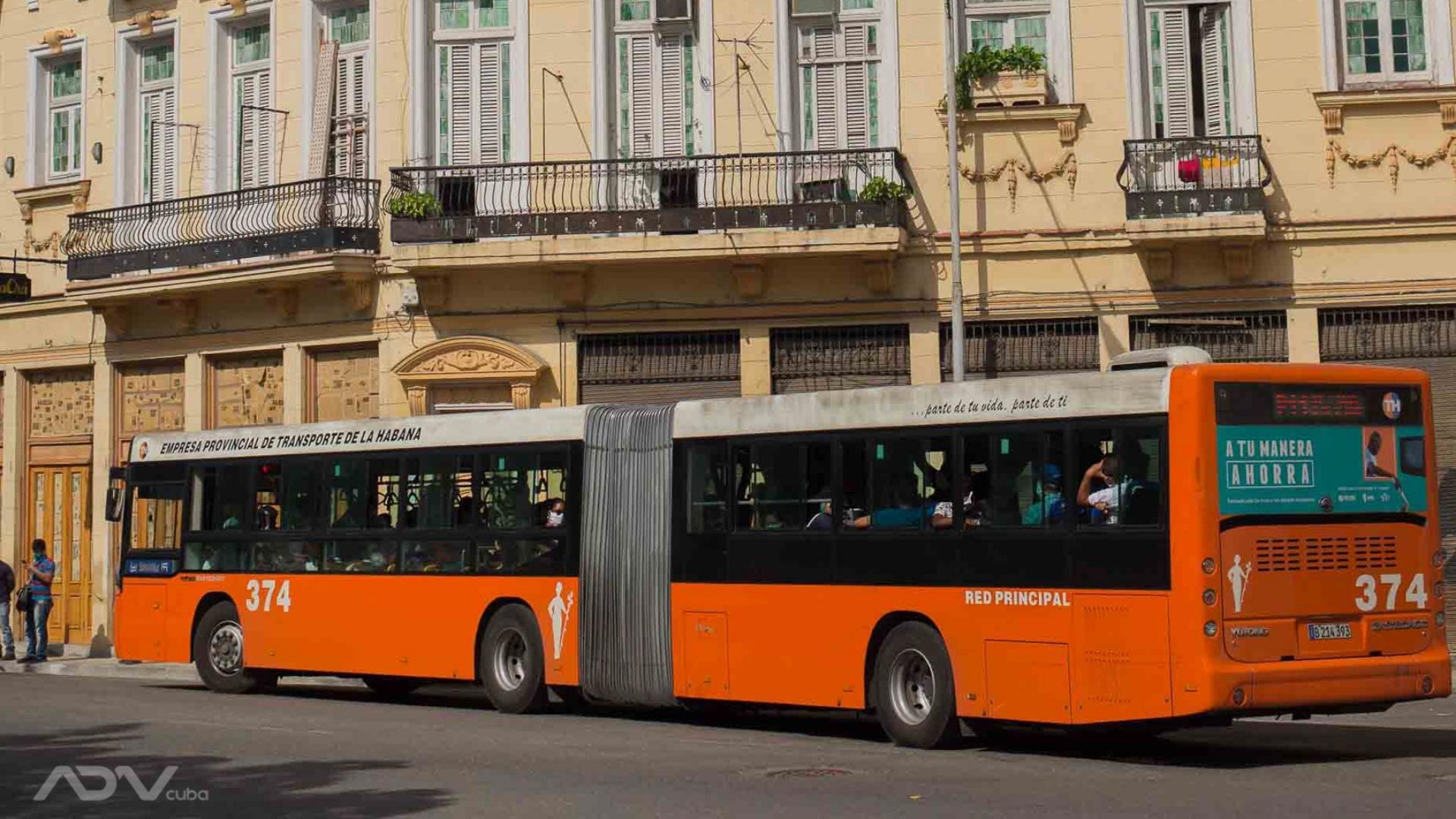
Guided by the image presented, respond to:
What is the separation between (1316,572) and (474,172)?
15.6 m

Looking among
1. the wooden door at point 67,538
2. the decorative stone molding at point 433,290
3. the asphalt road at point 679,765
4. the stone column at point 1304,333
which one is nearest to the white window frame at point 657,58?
the decorative stone molding at point 433,290

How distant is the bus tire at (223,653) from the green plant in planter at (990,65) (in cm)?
1082

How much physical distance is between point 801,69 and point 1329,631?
1458 cm

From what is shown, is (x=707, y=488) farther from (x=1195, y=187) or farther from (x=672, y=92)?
(x=672, y=92)

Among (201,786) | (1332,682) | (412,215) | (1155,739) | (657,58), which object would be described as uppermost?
(657,58)

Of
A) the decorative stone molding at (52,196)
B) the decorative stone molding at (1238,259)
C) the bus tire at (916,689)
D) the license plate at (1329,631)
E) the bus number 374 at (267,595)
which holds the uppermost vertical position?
the decorative stone molding at (52,196)

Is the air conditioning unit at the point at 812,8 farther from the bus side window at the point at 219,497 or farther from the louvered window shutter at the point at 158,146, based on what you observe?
the louvered window shutter at the point at 158,146

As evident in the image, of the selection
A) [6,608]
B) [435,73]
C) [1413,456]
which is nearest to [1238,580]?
[1413,456]

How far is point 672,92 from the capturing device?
2653 centimetres

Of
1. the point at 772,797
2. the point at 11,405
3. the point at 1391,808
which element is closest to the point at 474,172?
the point at 11,405

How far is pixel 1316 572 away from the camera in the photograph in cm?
1314

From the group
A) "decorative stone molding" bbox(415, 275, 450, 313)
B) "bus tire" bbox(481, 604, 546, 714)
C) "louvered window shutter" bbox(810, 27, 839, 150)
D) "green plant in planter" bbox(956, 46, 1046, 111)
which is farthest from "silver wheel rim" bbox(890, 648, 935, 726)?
"decorative stone molding" bbox(415, 275, 450, 313)

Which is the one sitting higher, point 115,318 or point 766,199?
point 766,199

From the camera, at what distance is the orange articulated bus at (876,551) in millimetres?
13000
